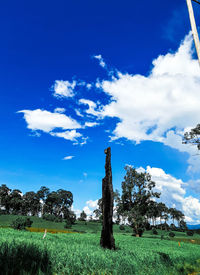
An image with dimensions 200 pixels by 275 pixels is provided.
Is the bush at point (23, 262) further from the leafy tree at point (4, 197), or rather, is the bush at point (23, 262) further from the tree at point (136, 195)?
the leafy tree at point (4, 197)

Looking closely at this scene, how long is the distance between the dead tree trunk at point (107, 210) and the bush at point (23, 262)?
6597 mm

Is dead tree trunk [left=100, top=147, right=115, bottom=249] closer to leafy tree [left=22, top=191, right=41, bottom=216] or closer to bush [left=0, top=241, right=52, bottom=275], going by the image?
bush [left=0, top=241, right=52, bottom=275]

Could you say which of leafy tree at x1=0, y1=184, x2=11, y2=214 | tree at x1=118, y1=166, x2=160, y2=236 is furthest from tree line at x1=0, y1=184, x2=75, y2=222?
tree at x1=118, y1=166, x2=160, y2=236

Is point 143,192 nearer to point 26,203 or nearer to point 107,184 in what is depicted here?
point 107,184

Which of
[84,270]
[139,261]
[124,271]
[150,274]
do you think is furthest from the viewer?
[139,261]

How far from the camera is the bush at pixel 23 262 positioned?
409cm

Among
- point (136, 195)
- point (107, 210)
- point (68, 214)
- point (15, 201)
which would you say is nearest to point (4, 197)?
point (15, 201)

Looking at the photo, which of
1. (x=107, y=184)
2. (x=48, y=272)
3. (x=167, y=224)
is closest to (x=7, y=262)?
(x=48, y=272)

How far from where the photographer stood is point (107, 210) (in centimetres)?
1202

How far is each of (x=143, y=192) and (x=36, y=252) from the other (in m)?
39.5

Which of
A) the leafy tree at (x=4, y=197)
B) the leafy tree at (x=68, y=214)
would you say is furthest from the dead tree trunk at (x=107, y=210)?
the leafy tree at (x=4, y=197)

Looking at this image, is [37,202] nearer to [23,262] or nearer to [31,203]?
[31,203]

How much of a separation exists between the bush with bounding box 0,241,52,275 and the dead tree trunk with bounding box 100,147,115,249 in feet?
21.6

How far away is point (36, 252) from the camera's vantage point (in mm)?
5586
